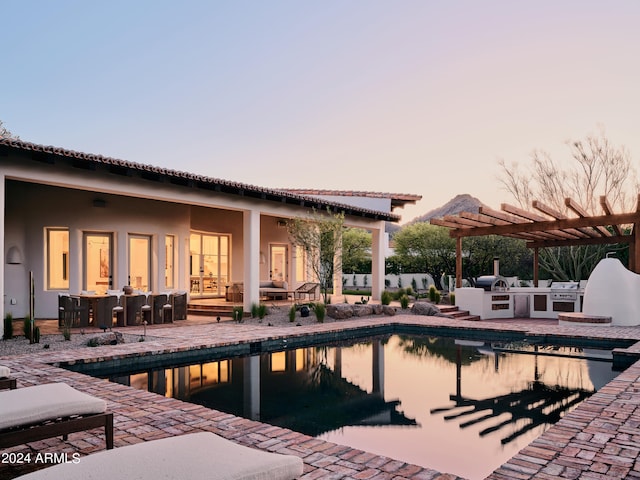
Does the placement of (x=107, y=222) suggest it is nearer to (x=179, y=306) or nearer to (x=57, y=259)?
(x=57, y=259)

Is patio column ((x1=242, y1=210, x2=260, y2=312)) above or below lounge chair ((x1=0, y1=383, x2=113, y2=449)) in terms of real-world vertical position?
above

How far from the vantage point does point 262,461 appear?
2709 mm

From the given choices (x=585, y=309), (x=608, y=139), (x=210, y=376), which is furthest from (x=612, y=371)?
(x=608, y=139)

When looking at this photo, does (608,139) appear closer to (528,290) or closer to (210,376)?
(528,290)

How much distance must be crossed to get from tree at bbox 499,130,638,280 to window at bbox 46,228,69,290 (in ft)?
71.7

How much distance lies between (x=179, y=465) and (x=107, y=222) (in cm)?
1295

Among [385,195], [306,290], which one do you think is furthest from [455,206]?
[306,290]

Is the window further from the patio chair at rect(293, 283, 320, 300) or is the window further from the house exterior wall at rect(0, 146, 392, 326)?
the patio chair at rect(293, 283, 320, 300)

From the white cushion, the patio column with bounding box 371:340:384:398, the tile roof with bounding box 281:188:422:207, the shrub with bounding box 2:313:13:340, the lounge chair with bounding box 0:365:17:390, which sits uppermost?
the tile roof with bounding box 281:188:422:207

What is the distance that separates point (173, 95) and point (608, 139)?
20.9 m

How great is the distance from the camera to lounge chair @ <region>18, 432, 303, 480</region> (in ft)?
8.09

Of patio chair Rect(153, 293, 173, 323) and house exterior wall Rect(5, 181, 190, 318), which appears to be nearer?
patio chair Rect(153, 293, 173, 323)

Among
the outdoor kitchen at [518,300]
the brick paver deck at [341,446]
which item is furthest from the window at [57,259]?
the outdoor kitchen at [518,300]

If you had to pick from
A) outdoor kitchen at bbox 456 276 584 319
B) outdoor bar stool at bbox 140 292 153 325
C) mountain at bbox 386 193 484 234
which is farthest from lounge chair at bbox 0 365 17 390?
mountain at bbox 386 193 484 234
